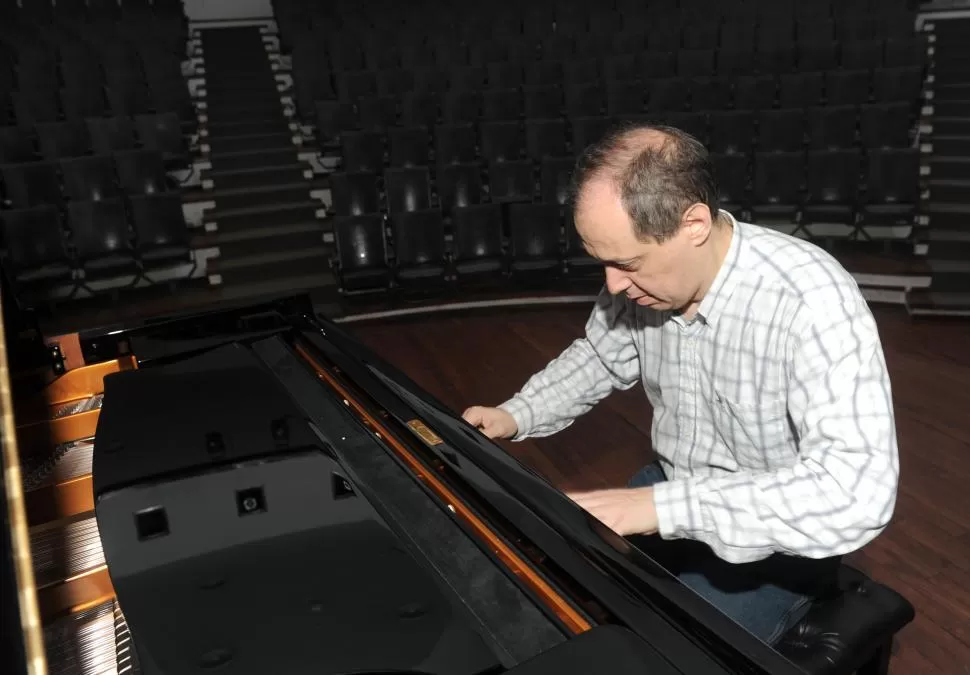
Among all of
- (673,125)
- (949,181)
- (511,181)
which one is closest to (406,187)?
(511,181)

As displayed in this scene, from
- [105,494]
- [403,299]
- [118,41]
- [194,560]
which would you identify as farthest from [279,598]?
[118,41]

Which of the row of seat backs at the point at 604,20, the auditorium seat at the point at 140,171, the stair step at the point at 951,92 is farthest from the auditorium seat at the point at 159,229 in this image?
the stair step at the point at 951,92

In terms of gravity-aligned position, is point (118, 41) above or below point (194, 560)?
above

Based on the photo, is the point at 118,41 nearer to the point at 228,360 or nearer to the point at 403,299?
the point at 403,299

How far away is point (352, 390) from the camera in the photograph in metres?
1.35

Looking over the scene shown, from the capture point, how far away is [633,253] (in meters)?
1.05

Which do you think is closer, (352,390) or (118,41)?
(352,390)

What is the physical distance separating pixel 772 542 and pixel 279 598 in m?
0.64

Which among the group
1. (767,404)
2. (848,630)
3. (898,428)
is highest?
(767,404)

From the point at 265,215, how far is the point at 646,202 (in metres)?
4.32

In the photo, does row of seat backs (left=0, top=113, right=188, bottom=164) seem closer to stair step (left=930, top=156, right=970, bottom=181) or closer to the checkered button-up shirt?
the checkered button-up shirt

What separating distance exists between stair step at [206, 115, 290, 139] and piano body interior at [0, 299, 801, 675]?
Result: 475cm

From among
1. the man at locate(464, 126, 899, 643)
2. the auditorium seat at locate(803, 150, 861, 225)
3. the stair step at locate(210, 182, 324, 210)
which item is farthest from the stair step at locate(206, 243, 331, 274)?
the man at locate(464, 126, 899, 643)

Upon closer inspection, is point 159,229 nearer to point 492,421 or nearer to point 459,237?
point 459,237
